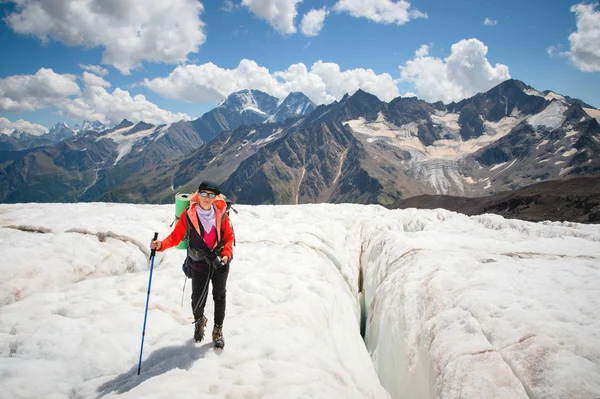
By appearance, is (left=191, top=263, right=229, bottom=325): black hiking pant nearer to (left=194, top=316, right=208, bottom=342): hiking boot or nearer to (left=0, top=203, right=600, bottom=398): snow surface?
(left=194, top=316, right=208, bottom=342): hiking boot

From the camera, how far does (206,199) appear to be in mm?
8484

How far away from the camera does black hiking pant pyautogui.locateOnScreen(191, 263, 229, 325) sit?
28.2 feet

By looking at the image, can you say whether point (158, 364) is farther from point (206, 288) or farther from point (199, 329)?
point (206, 288)

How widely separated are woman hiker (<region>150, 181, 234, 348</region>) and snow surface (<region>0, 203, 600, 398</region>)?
5.09ft

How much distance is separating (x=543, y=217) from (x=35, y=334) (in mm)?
106754

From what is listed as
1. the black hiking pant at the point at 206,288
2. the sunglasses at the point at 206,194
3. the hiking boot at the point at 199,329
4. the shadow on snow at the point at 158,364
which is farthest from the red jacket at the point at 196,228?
the shadow on snow at the point at 158,364

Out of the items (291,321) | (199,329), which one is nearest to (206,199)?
(199,329)

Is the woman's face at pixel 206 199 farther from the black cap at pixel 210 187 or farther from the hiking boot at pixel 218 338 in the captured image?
the hiking boot at pixel 218 338

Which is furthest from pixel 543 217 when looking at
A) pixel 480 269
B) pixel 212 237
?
pixel 212 237

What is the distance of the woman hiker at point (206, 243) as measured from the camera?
8.46 meters

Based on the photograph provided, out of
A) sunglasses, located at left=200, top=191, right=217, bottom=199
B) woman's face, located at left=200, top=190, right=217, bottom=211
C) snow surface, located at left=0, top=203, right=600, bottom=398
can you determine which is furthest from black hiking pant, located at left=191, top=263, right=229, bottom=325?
sunglasses, located at left=200, top=191, right=217, bottom=199

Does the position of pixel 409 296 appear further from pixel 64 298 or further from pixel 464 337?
pixel 64 298

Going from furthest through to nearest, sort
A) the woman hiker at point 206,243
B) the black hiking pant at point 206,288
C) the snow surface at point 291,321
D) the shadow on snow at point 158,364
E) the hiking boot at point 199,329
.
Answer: the hiking boot at point 199,329
the black hiking pant at point 206,288
the woman hiker at point 206,243
the snow surface at point 291,321
the shadow on snow at point 158,364

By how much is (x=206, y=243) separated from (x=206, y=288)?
1376 mm
